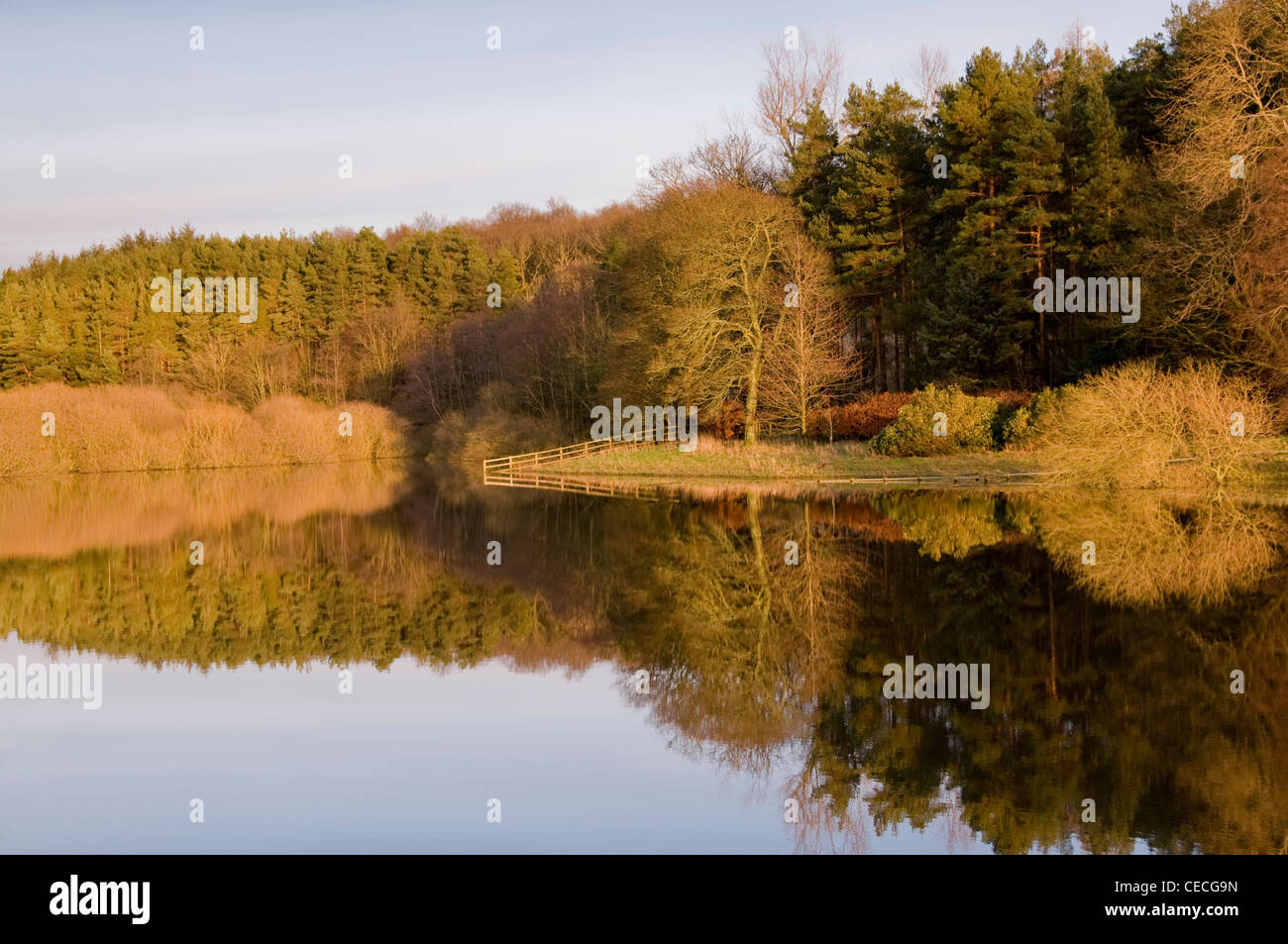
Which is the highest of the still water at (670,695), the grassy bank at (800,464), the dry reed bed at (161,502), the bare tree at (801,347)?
the bare tree at (801,347)

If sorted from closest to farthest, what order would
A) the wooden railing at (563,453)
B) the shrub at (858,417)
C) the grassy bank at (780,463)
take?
the grassy bank at (780,463) < the shrub at (858,417) < the wooden railing at (563,453)

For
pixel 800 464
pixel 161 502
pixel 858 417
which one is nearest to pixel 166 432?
pixel 161 502

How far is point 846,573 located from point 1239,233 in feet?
59.0

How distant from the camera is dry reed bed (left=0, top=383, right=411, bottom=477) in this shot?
47844mm

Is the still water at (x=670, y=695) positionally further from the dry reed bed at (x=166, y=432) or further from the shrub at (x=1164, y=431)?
the dry reed bed at (x=166, y=432)

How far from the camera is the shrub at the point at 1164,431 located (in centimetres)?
2623

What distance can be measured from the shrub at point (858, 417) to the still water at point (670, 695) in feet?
55.7

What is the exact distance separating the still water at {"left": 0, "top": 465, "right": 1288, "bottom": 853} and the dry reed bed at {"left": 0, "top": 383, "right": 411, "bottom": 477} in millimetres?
29052

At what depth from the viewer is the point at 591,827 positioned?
7598mm

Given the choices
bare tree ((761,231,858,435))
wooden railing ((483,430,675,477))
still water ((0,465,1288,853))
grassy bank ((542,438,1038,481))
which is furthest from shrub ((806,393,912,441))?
still water ((0,465,1288,853))

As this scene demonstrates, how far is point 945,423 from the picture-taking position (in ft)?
112

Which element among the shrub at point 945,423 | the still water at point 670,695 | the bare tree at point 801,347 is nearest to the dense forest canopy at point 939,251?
the bare tree at point 801,347

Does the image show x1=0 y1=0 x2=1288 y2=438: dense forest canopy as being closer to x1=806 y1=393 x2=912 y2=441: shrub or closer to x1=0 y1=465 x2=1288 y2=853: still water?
x1=806 y1=393 x2=912 y2=441: shrub
